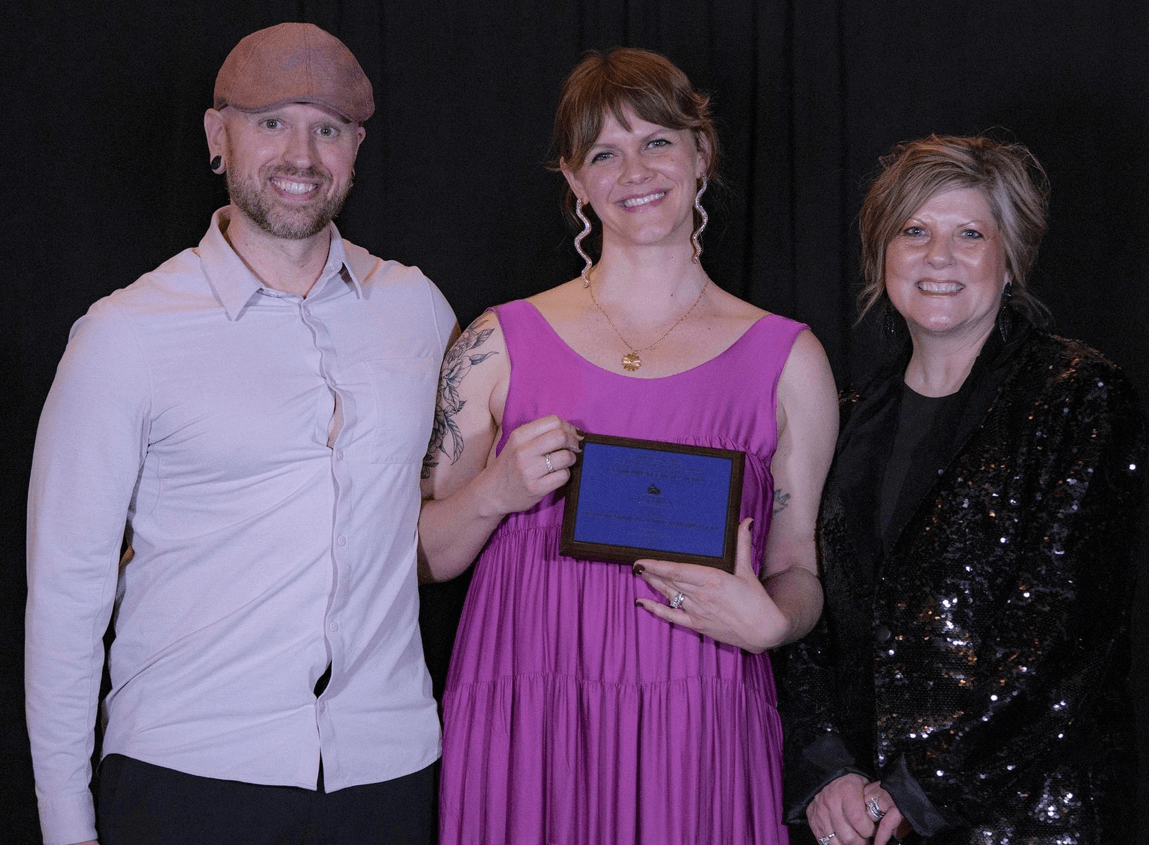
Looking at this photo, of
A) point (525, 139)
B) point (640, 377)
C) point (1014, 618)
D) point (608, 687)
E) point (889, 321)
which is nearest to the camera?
point (1014, 618)

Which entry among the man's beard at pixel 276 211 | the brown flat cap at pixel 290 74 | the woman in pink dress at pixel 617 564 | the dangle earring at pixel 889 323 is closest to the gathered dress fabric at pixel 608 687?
the woman in pink dress at pixel 617 564

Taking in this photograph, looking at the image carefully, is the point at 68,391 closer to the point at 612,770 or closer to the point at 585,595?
the point at 585,595

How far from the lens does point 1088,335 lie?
118 inches

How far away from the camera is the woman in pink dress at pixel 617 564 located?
2.31 m

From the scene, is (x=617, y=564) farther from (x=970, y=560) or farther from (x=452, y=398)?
(x=970, y=560)

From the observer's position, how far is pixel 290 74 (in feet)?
7.48

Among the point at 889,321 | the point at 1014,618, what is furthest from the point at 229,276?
the point at 1014,618

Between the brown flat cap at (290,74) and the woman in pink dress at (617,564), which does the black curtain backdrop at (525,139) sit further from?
the brown flat cap at (290,74)

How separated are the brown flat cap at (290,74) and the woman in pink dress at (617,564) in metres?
0.53

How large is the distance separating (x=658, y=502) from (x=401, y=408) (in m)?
0.54

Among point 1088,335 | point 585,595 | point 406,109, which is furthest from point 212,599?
point 1088,335

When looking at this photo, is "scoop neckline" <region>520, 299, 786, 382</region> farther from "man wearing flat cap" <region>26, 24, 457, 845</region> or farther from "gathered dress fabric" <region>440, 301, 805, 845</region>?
"man wearing flat cap" <region>26, 24, 457, 845</region>

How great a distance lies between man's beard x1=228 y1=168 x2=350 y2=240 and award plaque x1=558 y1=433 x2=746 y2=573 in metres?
0.69

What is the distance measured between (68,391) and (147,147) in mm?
1179
